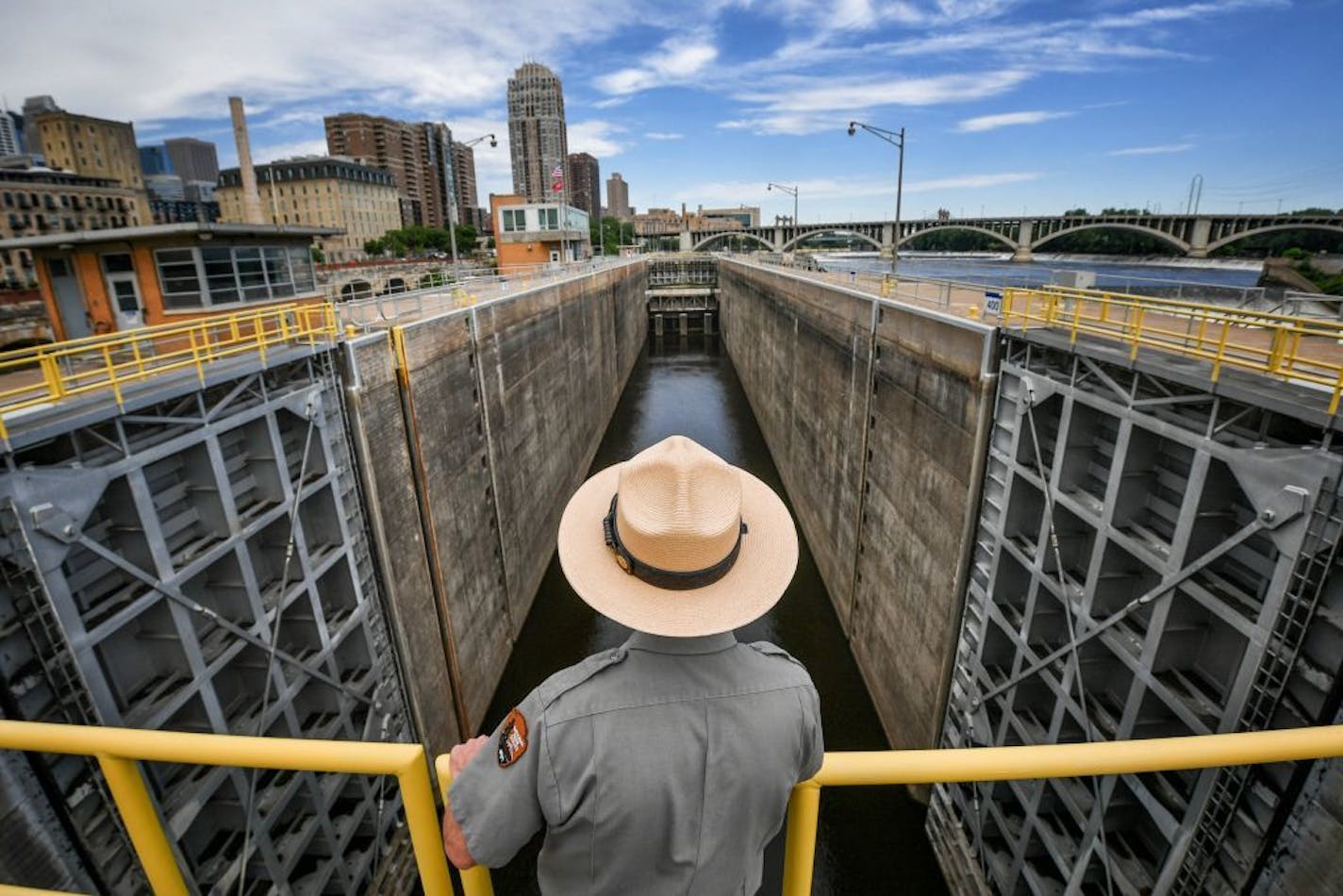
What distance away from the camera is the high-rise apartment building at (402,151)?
172 m

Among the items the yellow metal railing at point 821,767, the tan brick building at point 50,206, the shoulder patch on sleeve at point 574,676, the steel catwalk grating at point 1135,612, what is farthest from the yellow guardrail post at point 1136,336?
the tan brick building at point 50,206

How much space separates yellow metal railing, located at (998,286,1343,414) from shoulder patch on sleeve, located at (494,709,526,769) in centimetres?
732

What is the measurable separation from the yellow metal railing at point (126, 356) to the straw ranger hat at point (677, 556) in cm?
683

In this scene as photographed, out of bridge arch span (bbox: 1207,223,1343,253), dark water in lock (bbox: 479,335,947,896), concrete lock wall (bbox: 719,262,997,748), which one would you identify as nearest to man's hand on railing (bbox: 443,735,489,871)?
concrete lock wall (bbox: 719,262,997,748)

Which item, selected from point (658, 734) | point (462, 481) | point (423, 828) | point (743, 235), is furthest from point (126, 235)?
point (743, 235)

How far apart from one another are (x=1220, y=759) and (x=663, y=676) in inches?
79.4

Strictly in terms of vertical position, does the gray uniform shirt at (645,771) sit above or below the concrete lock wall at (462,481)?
above

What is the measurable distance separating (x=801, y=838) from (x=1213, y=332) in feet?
42.2

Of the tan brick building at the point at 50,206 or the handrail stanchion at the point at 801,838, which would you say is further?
the tan brick building at the point at 50,206

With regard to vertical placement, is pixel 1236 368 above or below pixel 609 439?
above

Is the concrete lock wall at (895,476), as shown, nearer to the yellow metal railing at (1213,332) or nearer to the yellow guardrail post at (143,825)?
the yellow metal railing at (1213,332)

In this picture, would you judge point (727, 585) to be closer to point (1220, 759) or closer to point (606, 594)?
point (606, 594)

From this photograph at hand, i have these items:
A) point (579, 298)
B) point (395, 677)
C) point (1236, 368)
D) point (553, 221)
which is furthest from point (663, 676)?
point (553, 221)

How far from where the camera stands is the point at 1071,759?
2.30 m
